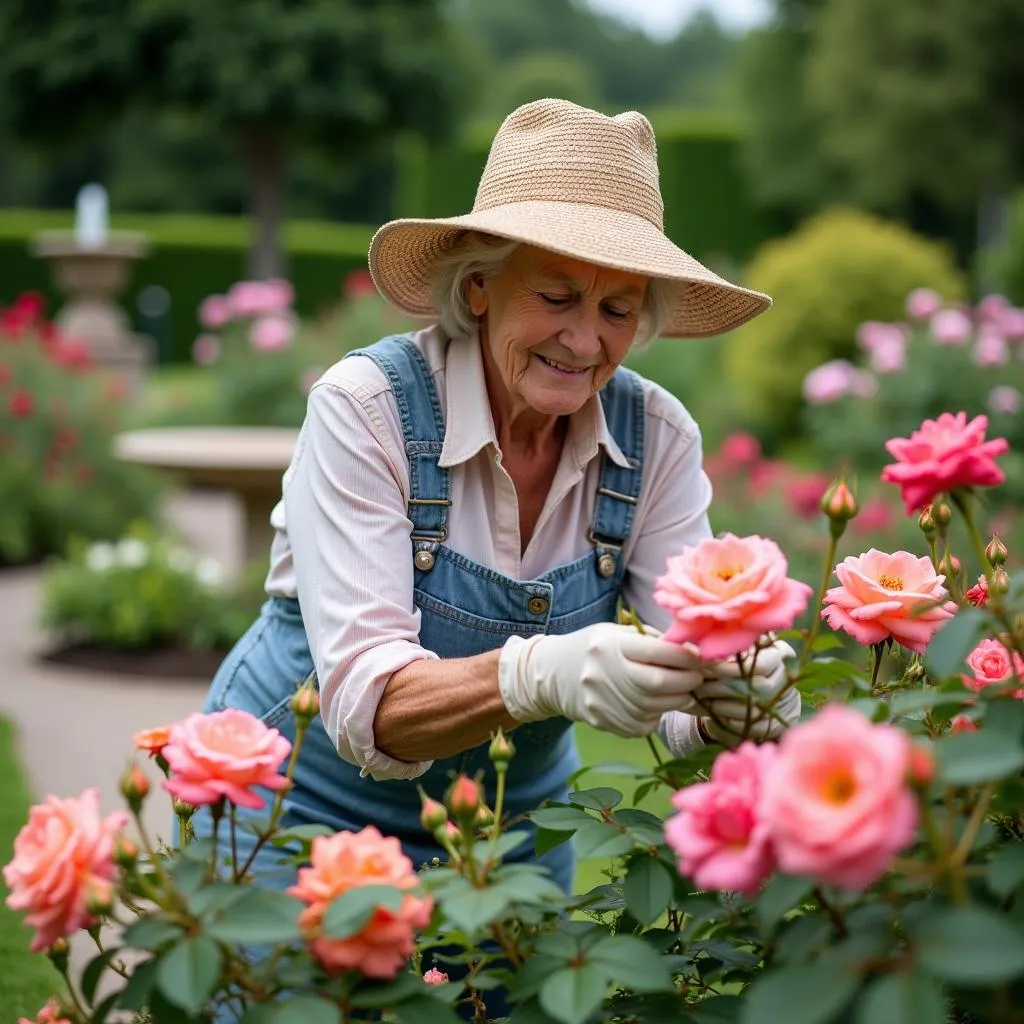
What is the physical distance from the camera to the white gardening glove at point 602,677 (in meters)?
1.39

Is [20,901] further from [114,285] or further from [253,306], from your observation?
[114,285]

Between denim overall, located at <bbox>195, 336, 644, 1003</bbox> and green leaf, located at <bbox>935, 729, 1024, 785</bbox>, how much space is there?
958 millimetres

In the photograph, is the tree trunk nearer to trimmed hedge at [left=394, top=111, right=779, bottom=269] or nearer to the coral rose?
trimmed hedge at [left=394, top=111, right=779, bottom=269]

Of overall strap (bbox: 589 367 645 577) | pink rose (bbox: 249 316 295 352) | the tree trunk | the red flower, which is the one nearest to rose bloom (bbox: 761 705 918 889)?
overall strap (bbox: 589 367 645 577)

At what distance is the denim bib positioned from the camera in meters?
1.95

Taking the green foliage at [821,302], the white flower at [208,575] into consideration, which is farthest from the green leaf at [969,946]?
the green foliage at [821,302]

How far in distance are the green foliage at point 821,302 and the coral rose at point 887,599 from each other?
32.0 feet

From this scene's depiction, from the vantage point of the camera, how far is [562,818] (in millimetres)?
1338

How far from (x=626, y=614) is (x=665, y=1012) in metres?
0.35

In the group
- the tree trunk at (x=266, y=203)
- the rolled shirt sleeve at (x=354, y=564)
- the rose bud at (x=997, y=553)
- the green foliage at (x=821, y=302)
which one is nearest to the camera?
the rose bud at (x=997, y=553)

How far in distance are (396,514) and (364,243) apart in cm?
2496

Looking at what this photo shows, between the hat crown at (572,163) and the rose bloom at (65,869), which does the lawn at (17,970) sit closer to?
the rose bloom at (65,869)

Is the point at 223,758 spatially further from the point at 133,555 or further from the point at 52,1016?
the point at 133,555

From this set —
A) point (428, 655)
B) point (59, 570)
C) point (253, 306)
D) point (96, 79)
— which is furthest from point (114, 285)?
point (428, 655)
